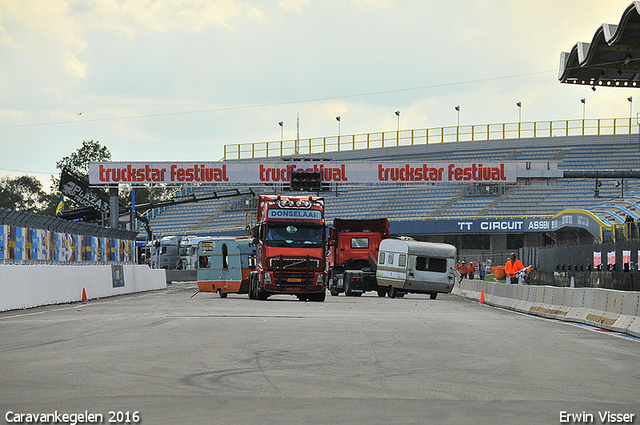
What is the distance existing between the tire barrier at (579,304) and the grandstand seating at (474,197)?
37.3 meters

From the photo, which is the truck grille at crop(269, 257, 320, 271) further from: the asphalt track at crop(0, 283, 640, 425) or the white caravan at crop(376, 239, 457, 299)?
the asphalt track at crop(0, 283, 640, 425)

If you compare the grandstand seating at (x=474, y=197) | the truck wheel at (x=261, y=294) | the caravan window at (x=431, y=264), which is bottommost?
the truck wheel at (x=261, y=294)

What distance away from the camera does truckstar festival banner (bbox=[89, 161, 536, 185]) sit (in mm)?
52281

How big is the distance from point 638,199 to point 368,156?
42272mm

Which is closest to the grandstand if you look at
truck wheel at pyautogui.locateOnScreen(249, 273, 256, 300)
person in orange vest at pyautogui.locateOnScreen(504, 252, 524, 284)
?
truck wheel at pyautogui.locateOnScreen(249, 273, 256, 300)

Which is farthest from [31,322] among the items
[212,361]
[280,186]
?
[280,186]

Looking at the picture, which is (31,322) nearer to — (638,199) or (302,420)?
(302,420)

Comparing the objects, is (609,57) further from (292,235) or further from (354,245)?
(354,245)

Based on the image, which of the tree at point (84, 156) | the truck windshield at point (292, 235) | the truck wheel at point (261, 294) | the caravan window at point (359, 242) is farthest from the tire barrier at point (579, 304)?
the tree at point (84, 156)

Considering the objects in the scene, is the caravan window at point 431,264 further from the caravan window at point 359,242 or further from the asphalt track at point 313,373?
the asphalt track at point 313,373

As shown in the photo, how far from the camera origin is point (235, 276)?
37344 millimetres

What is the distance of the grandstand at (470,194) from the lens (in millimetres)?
68562

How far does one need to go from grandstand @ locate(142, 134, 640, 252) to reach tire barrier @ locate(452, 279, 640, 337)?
36860 mm

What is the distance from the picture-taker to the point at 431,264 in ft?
121
